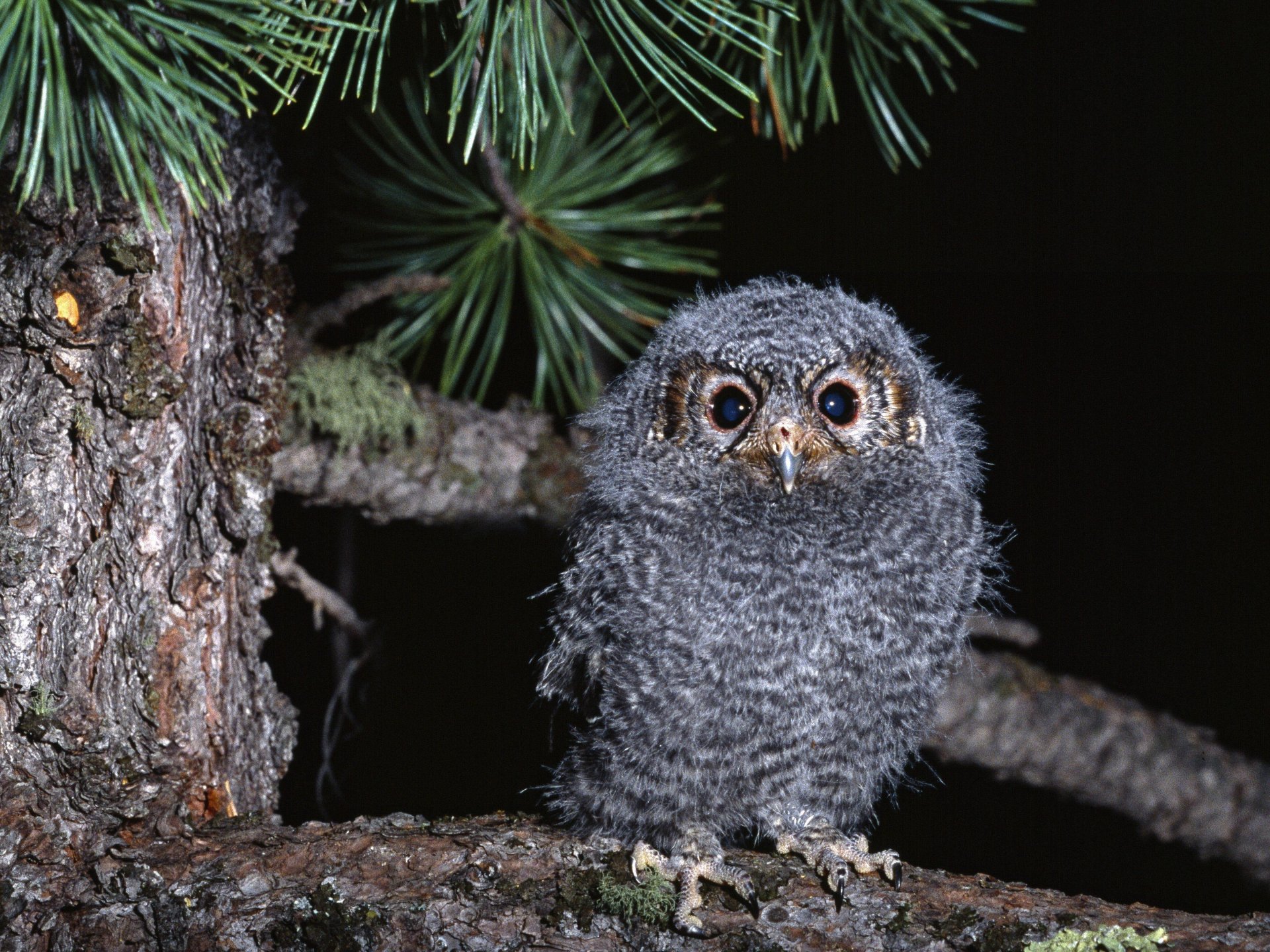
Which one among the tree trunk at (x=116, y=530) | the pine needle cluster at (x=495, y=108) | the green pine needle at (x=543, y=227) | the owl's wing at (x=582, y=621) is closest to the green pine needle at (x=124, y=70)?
the pine needle cluster at (x=495, y=108)

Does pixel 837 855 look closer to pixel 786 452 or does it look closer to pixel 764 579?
pixel 764 579

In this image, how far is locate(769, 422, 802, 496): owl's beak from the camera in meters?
1.46

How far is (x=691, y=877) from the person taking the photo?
1365 millimetres

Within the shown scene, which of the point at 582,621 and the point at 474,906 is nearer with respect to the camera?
the point at 474,906

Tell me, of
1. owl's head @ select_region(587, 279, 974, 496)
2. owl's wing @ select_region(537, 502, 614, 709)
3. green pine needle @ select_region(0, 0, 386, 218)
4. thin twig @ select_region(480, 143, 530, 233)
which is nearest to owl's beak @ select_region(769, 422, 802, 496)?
owl's head @ select_region(587, 279, 974, 496)

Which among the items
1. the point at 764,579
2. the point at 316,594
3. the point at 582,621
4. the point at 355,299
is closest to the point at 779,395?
the point at 764,579

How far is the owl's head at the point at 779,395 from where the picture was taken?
151cm

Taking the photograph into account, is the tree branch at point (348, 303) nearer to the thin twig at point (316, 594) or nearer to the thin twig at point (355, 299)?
the thin twig at point (355, 299)

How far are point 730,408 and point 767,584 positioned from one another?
0.27 meters

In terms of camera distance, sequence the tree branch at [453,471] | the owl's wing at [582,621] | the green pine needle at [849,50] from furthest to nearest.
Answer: the tree branch at [453,471]
the green pine needle at [849,50]
the owl's wing at [582,621]

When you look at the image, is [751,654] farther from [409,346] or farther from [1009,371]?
[1009,371]

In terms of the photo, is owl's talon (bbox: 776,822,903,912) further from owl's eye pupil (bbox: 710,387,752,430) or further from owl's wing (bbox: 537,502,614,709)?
owl's eye pupil (bbox: 710,387,752,430)

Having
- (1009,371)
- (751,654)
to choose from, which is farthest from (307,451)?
(1009,371)

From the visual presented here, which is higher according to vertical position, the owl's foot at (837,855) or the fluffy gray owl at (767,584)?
the fluffy gray owl at (767,584)
